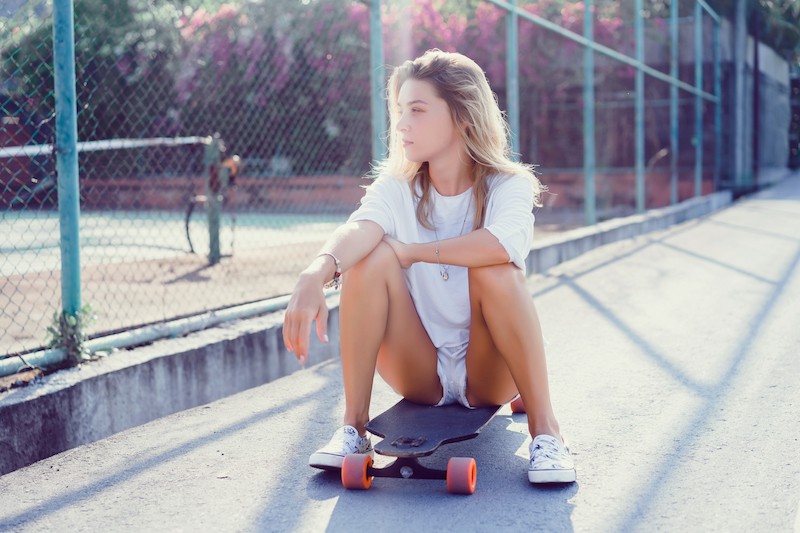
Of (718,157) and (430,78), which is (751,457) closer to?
(430,78)

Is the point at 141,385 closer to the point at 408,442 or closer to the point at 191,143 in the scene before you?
the point at 408,442

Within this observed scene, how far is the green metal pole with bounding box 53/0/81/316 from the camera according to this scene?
11.8 feet

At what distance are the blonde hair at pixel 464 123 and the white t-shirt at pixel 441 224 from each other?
0.03 metres

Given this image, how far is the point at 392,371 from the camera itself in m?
3.10

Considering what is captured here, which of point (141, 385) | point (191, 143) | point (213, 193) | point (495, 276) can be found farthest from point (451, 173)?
point (191, 143)

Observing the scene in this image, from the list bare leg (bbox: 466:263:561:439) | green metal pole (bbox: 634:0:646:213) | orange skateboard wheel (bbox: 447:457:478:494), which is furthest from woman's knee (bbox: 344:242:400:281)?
green metal pole (bbox: 634:0:646:213)

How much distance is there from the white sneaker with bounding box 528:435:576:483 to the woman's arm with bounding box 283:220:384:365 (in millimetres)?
710

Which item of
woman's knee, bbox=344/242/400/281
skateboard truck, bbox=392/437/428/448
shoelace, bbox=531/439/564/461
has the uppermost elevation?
woman's knee, bbox=344/242/400/281

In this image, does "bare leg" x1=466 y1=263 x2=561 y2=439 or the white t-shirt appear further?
the white t-shirt

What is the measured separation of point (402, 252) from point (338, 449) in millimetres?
624

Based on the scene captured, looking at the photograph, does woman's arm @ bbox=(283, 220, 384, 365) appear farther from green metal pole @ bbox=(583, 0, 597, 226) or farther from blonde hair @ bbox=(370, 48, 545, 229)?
green metal pole @ bbox=(583, 0, 597, 226)

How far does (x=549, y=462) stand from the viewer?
2.73 metres

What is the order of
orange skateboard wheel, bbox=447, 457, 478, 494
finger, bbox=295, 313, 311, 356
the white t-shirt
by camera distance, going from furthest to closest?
1. the white t-shirt
2. orange skateboard wheel, bbox=447, 457, 478, 494
3. finger, bbox=295, 313, 311, 356

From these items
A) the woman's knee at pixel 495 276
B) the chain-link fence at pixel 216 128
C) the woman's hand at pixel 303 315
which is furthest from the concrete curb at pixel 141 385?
the woman's knee at pixel 495 276
